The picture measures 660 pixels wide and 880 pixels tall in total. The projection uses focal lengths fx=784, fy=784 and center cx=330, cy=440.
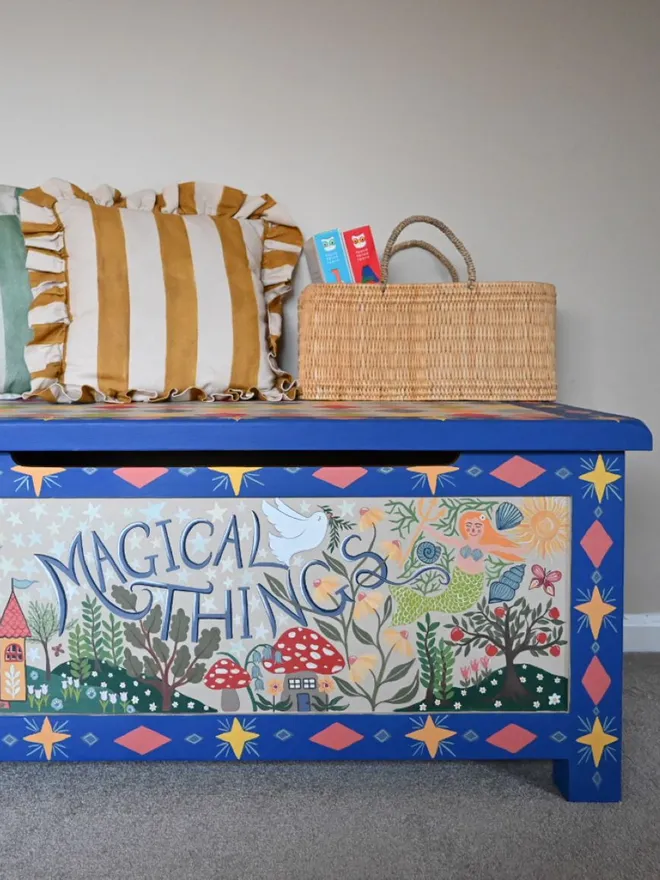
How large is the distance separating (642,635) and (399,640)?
2.94ft

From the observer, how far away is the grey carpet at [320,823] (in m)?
0.92

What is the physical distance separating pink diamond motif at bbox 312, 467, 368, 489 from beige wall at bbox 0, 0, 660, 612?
2.15ft

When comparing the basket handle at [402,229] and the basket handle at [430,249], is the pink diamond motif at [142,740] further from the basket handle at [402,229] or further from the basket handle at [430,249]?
the basket handle at [430,249]

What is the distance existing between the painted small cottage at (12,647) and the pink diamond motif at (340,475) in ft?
1.41

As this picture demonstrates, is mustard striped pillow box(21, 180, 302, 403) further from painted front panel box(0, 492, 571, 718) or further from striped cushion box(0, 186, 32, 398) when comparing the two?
painted front panel box(0, 492, 571, 718)

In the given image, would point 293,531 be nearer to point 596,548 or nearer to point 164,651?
point 164,651

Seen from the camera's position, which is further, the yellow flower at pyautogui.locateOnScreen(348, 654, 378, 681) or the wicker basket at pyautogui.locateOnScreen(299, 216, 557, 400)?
the wicker basket at pyautogui.locateOnScreen(299, 216, 557, 400)

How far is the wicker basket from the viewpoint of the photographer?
141 centimetres

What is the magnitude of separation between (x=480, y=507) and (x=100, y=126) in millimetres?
1129

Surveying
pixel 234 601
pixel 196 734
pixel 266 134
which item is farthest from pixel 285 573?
pixel 266 134

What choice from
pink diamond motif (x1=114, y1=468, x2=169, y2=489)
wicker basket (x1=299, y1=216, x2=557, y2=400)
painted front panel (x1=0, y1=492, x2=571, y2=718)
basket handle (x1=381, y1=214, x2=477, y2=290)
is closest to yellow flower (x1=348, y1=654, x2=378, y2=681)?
painted front panel (x1=0, y1=492, x2=571, y2=718)

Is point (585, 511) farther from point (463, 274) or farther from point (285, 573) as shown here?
point (463, 274)

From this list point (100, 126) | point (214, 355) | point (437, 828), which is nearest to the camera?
point (437, 828)

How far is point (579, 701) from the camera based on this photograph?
1.05 meters
